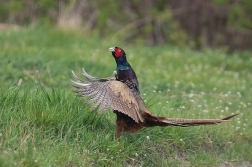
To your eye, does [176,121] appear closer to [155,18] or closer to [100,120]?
[100,120]

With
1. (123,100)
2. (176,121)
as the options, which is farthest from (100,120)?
(176,121)

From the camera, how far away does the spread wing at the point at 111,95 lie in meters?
4.66

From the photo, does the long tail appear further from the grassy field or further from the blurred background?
the blurred background

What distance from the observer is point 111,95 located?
186 inches

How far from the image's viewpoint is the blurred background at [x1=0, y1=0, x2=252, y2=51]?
14875 millimetres

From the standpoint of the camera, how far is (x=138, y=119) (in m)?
4.82

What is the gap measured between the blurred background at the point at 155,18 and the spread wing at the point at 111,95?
8.81 m

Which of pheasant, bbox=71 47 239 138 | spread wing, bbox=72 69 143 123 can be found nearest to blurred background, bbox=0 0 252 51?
pheasant, bbox=71 47 239 138

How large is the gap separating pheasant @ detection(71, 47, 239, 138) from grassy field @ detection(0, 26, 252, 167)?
0.23 m

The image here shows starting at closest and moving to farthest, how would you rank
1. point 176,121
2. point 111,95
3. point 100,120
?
point 111,95 → point 176,121 → point 100,120

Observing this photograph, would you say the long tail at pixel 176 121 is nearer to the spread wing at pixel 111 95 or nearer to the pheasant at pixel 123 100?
the pheasant at pixel 123 100

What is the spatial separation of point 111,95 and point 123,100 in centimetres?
11

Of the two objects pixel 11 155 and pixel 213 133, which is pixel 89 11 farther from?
pixel 11 155

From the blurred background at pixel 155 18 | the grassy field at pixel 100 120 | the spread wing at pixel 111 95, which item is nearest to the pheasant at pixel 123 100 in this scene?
the spread wing at pixel 111 95
